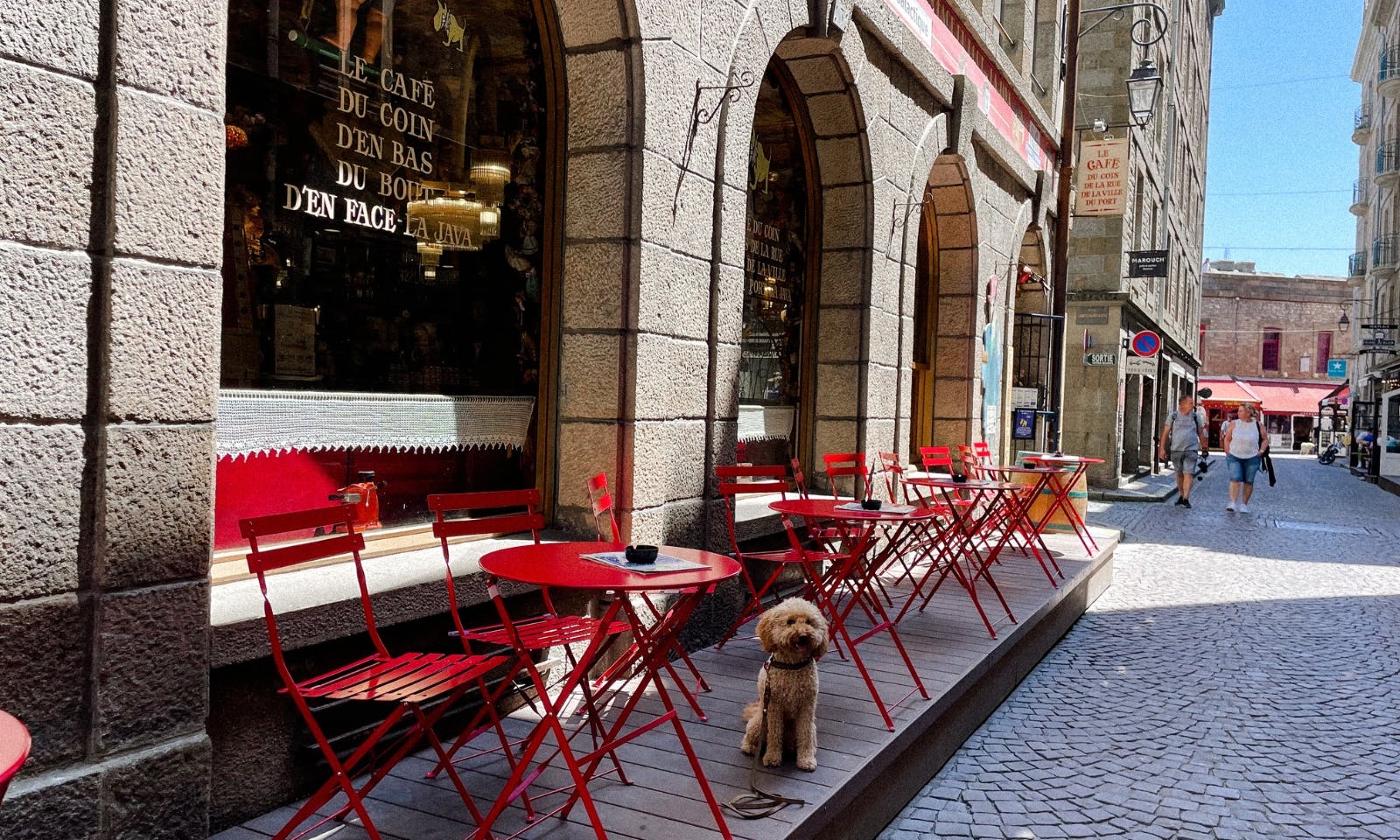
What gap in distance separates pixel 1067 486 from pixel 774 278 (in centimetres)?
352

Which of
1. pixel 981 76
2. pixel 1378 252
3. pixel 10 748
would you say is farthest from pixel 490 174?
Result: pixel 1378 252

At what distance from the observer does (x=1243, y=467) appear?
15.7 metres

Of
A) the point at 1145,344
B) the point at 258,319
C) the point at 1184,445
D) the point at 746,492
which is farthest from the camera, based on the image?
the point at 1145,344

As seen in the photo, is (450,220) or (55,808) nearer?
(55,808)

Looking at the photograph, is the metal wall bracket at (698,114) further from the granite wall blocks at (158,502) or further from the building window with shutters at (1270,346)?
the building window with shutters at (1270,346)

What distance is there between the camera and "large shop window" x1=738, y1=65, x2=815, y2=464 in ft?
24.4

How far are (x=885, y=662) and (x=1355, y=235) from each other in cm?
4744

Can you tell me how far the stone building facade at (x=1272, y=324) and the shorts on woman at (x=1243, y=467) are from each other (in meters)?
41.4

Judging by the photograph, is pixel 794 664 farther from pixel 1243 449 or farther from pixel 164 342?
pixel 1243 449

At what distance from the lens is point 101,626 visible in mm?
2750

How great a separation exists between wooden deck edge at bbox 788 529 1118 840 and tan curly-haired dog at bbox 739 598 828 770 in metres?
0.22

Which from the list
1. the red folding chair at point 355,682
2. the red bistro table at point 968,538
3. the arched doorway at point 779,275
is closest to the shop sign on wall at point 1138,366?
the red bistro table at point 968,538

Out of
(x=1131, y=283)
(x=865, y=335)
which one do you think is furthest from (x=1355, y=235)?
(x=865, y=335)

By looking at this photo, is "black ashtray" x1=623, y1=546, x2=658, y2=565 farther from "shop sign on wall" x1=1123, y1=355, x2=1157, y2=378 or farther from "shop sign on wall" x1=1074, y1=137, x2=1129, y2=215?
"shop sign on wall" x1=1123, y1=355, x2=1157, y2=378
